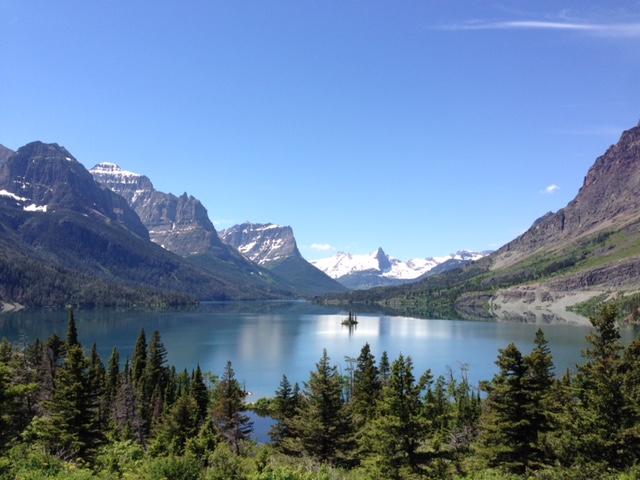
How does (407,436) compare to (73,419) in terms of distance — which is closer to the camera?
(407,436)

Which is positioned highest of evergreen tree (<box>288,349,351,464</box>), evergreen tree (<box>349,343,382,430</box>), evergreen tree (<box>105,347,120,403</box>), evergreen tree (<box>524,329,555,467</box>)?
evergreen tree (<box>524,329,555,467</box>)

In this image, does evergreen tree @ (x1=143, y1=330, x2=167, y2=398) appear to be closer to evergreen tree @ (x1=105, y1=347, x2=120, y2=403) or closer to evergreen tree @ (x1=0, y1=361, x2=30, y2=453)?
evergreen tree @ (x1=105, y1=347, x2=120, y2=403)

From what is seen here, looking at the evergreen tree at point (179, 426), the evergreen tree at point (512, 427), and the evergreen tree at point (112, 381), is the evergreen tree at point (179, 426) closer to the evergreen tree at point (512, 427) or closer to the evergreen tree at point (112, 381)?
the evergreen tree at point (112, 381)

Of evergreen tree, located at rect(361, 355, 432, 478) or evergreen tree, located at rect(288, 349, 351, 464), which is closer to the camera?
evergreen tree, located at rect(361, 355, 432, 478)

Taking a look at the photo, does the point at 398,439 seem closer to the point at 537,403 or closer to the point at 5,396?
the point at 537,403

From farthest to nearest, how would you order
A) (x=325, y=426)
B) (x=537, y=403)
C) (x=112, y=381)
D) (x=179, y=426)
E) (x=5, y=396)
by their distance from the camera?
(x=112, y=381)
(x=179, y=426)
(x=325, y=426)
(x=537, y=403)
(x=5, y=396)

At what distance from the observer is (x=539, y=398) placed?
29.2m

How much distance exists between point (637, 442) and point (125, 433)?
2039 inches

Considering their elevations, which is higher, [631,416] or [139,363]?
[631,416]

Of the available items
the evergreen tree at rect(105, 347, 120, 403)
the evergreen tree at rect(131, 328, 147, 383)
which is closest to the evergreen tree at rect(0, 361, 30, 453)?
the evergreen tree at rect(105, 347, 120, 403)

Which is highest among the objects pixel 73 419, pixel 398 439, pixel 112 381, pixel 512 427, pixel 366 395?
pixel 512 427

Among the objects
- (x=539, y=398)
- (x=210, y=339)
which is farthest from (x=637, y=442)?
(x=210, y=339)

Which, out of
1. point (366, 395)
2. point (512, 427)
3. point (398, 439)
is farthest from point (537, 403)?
point (366, 395)

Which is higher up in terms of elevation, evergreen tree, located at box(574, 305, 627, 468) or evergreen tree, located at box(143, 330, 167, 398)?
evergreen tree, located at box(574, 305, 627, 468)
